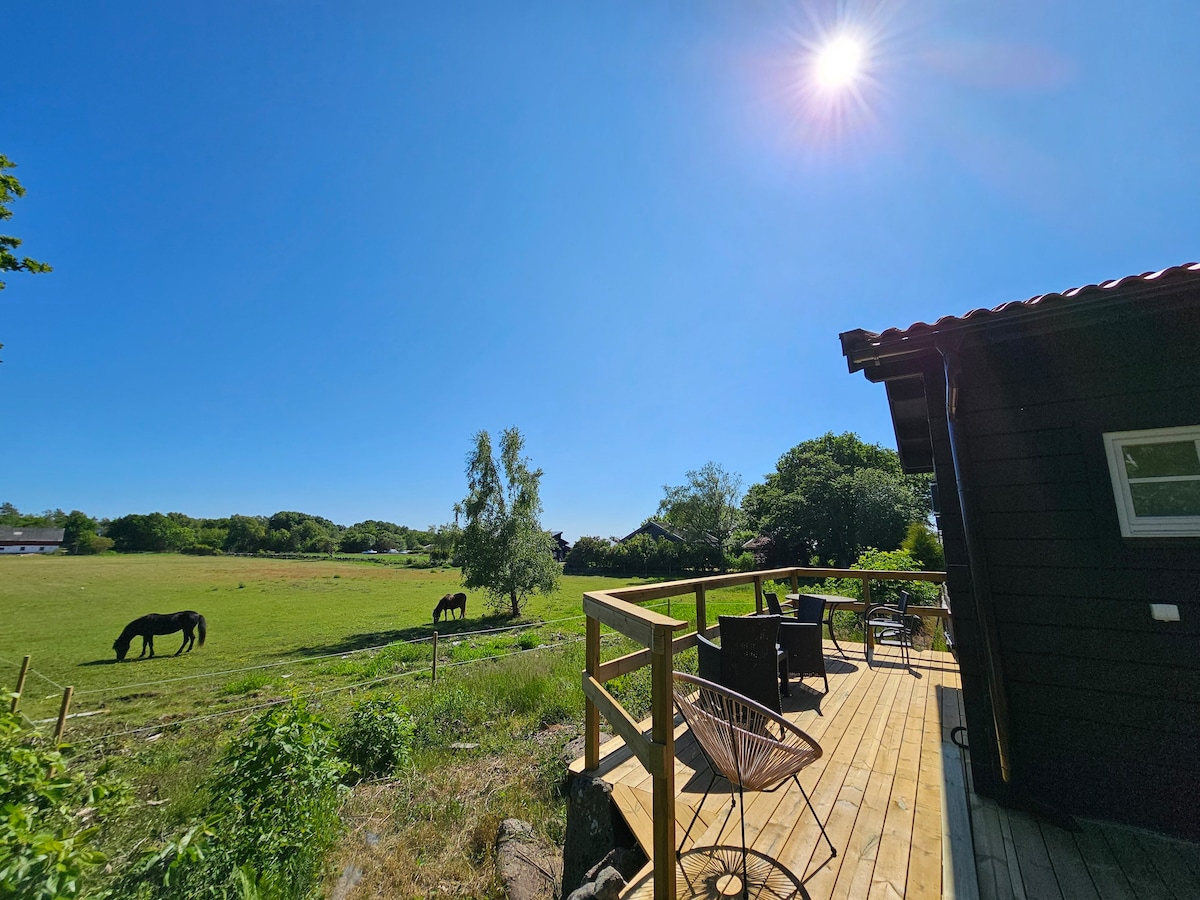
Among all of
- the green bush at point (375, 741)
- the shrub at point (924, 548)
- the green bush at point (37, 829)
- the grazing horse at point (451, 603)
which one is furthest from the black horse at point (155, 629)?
the shrub at point (924, 548)

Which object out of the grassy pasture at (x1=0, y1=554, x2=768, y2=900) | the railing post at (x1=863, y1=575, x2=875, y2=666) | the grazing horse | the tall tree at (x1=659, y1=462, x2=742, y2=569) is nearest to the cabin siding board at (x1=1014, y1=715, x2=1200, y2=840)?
the railing post at (x1=863, y1=575, x2=875, y2=666)

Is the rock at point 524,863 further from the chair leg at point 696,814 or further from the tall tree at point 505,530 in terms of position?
the tall tree at point 505,530

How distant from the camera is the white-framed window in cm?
246

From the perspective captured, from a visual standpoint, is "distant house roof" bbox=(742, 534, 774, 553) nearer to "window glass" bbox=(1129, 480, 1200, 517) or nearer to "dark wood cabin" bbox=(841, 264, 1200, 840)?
"dark wood cabin" bbox=(841, 264, 1200, 840)

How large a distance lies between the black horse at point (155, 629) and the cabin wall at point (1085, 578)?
21891 mm

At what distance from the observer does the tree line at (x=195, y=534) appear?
66.7 metres

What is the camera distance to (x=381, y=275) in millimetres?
11484

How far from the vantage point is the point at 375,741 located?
5.49m

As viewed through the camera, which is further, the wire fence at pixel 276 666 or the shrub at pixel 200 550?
the shrub at pixel 200 550

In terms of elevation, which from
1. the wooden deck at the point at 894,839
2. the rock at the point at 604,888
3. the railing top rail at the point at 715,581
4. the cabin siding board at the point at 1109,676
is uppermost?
the railing top rail at the point at 715,581

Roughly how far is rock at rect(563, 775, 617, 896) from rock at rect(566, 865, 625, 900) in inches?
17.0

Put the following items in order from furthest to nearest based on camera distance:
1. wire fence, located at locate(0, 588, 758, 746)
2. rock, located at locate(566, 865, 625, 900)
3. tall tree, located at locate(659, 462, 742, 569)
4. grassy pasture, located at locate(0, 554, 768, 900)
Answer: tall tree, located at locate(659, 462, 742, 569) < wire fence, located at locate(0, 588, 758, 746) < grassy pasture, located at locate(0, 554, 768, 900) < rock, located at locate(566, 865, 625, 900)

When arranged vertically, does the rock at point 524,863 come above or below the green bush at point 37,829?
below

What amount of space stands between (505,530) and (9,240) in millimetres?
16980
